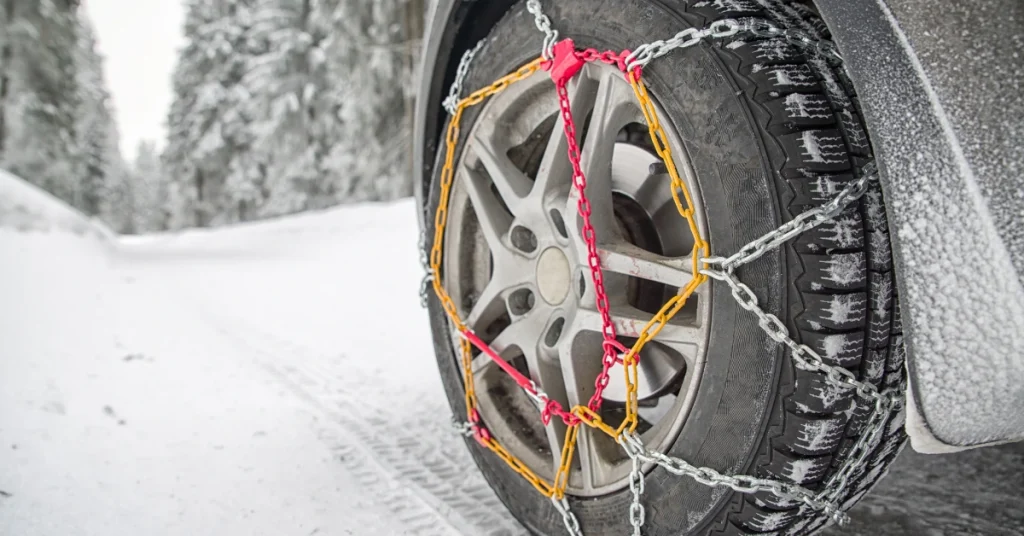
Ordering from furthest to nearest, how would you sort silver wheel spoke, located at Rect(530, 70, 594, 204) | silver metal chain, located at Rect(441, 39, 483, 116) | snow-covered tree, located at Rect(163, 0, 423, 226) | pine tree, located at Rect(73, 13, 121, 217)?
1. pine tree, located at Rect(73, 13, 121, 217)
2. snow-covered tree, located at Rect(163, 0, 423, 226)
3. silver metal chain, located at Rect(441, 39, 483, 116)
4. silver wheel spoke, located at Rect(530, 70, 594, 204)

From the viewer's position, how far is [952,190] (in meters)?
0.91

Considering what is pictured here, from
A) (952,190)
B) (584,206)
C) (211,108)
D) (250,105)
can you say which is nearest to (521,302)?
(584,206)

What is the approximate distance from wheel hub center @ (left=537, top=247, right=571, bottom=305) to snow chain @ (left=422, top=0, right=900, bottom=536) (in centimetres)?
14

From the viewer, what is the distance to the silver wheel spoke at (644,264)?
1290mm

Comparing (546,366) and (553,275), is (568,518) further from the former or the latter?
(553,275)

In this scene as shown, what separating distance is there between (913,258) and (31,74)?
2366 centimetres

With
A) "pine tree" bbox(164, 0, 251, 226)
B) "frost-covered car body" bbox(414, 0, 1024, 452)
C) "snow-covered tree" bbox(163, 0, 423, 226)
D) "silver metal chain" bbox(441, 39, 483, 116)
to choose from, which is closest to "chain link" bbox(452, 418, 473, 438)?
"silver metal chain" bbox(441, 39, 483, 116)

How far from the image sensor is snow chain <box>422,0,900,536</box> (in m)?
1.09

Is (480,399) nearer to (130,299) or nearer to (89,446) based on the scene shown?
(89,446)

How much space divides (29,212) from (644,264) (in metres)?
8.33

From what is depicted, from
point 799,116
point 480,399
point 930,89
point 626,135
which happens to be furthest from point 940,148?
point 480,399

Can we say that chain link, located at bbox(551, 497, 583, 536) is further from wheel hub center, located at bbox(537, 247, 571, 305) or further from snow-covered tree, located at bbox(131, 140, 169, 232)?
snow-covered tree, located at bbox(131, 140, 169, 232)

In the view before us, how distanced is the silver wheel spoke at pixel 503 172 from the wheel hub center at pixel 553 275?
0.15 meters

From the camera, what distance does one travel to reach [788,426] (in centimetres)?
111
